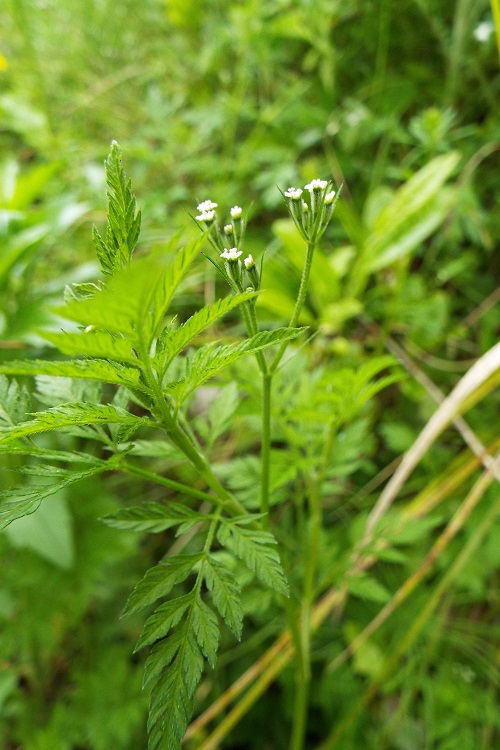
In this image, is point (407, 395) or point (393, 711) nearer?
point (393, 711)

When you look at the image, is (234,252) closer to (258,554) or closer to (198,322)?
(198,322)

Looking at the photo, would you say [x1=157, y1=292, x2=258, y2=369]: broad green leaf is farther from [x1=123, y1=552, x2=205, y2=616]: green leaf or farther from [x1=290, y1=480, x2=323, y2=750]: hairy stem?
[x1=290, y1=480, x2=323, y2=750]: hairy stem

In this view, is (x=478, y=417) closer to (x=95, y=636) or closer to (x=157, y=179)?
(x=95, y=636)

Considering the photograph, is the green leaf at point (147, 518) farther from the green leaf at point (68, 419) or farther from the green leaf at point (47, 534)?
the green leaf at point (47, 534)

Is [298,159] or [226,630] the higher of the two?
[298,159]

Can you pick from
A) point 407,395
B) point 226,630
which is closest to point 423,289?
point 407,395

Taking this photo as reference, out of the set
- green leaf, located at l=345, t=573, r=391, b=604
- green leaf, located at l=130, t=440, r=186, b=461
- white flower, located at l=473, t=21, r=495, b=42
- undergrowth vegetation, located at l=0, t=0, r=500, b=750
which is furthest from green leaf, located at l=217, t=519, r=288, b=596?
white flower, located at l=473, t=21, r=495, b=42

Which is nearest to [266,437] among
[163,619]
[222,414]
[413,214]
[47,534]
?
[222,414]
